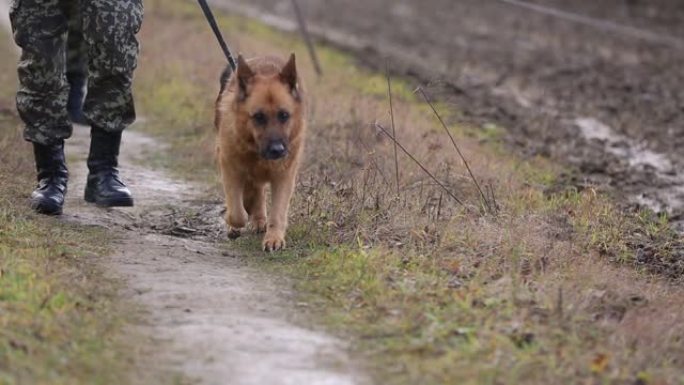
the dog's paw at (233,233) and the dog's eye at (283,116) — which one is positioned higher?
the dog's eye at (283,116)

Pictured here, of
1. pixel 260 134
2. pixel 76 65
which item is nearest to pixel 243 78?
pixel 260 134

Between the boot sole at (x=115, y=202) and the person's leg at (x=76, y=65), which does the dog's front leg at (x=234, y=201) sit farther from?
the person's leg at (x=76, y=65)

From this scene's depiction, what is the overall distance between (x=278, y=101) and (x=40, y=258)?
1.64 metres

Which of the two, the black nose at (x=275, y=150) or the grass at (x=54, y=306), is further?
the black nose at (x=275, y=150)

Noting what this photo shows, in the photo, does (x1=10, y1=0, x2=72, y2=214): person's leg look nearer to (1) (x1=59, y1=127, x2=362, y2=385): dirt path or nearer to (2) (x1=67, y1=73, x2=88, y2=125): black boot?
(1) (x1=59, y1=127, x2=362, y2=385): dirt path

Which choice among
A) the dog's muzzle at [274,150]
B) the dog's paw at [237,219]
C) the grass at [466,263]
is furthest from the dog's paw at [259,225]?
the dog's muzzle at [274,150]

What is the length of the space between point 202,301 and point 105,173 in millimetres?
2164

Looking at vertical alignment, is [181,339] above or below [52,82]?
below

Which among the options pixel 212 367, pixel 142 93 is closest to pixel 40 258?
pixel 212 367

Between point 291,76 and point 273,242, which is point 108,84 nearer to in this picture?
point 291,76

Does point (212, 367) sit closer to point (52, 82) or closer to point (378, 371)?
point (378, 371)

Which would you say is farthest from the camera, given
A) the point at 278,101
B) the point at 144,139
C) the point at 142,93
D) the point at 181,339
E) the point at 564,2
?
the point at 564,2

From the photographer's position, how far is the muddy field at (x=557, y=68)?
36.2 feet

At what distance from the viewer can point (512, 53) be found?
58.3ft
